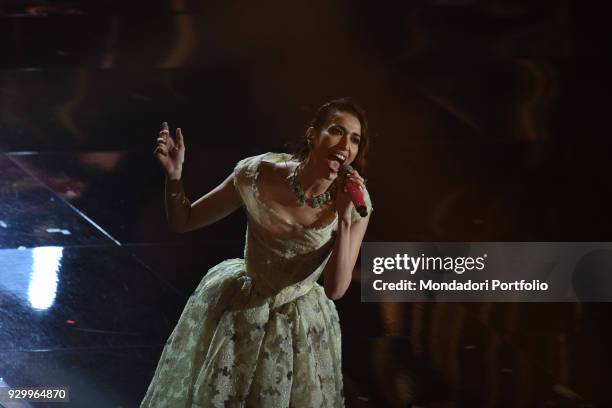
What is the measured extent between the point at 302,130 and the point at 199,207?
1.00 metres

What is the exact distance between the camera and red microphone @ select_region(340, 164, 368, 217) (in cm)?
204

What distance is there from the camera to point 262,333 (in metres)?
2.24

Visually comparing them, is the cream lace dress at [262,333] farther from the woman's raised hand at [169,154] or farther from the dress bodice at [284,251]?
the woman's raised hand at [169,154]

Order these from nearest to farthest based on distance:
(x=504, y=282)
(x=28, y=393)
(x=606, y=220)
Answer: (x=28, y=393), (x=504, y=282), (x=606, y=220)

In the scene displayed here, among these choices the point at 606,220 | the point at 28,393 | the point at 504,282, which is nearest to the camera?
the point at 28,393

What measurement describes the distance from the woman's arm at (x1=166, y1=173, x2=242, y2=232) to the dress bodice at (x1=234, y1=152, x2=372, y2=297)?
0.44 feet

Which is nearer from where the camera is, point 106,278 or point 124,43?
point 106,278

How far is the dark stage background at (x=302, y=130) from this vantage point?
3.29 m

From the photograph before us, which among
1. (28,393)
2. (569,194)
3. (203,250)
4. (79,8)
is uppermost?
(79,8)

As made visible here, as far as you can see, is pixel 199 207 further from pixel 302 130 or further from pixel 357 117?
pixel 302 130

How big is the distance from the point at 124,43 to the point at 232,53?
1.33ft

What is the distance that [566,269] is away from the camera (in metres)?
3.27

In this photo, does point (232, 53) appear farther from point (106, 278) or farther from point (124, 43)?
point (106, 278)

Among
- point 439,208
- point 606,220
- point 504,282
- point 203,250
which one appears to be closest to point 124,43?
point 203,250
